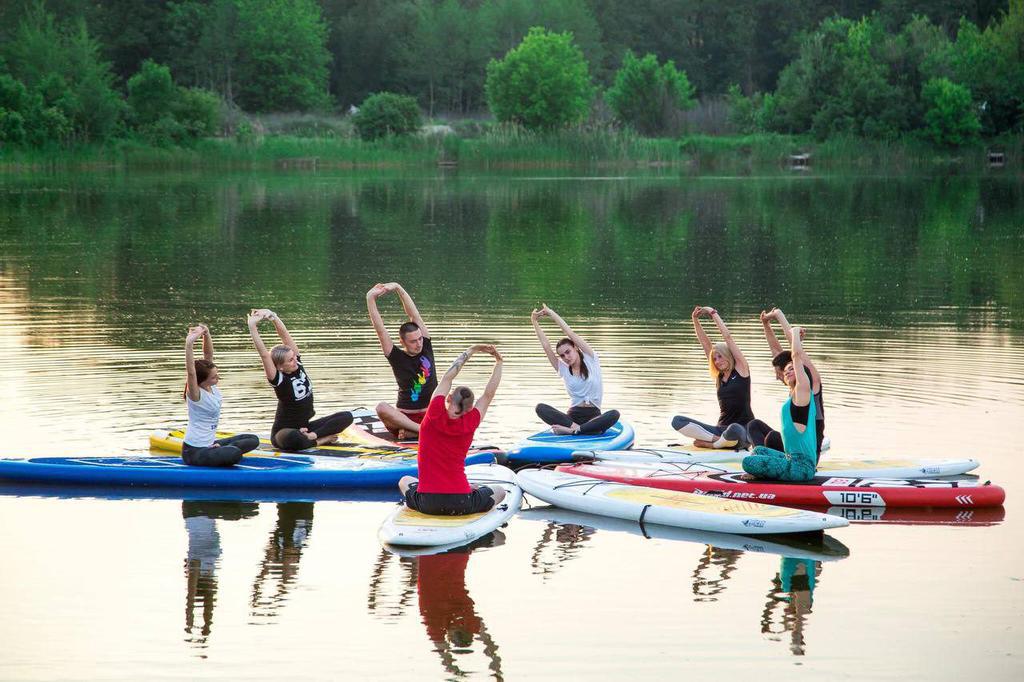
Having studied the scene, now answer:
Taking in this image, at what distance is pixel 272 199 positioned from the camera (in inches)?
2025

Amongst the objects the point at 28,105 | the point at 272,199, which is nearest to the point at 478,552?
the point at 272,199

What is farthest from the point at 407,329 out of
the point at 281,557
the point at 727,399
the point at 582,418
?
the point at 281,557

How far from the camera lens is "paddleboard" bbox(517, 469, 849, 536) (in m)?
11.4

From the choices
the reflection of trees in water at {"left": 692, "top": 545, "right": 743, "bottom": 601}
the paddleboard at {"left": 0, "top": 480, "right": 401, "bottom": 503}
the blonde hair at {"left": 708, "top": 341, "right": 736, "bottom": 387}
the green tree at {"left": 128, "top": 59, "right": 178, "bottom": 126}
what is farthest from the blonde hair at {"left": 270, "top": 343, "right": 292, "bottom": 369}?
the green tree at {"left": 128, "top": 59, "right": 178, "bottom": 126}

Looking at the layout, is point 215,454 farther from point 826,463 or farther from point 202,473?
point 826,463

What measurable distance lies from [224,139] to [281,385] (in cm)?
6365

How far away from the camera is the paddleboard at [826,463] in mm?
13078

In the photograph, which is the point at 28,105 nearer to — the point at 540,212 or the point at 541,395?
the point at 540,212

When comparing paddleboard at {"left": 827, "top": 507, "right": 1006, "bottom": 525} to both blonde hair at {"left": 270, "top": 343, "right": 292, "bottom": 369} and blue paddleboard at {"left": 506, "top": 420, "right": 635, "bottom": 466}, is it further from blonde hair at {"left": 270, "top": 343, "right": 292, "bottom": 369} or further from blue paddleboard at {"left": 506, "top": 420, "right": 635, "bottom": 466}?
blonde hair at {"left": 270, "top": 343, "right": 292, "bottom": 369}

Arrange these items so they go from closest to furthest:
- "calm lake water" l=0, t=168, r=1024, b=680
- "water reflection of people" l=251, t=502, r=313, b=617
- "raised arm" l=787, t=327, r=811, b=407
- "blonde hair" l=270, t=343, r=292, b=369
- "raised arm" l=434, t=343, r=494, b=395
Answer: "calm lake water" l=0, t=168, r=1024, b=680, "water reflection of people" l=251, t=502, r=313, b=617, "raised arm" l=434, t=343, r=494, b=395, "raised arm" l=787, t=327, r=811, b=407, "blonde hair" l=270, t=343, r=292, b=369

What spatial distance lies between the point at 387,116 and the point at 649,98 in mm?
17565

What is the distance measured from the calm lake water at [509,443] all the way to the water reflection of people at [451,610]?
0.03 m

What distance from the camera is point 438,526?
11.4 metres

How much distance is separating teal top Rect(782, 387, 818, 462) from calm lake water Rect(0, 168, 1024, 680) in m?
0.89
